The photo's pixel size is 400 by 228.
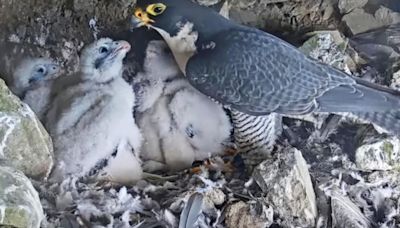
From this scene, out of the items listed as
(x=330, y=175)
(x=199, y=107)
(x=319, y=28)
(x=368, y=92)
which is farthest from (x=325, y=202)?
(x=319, y=28)

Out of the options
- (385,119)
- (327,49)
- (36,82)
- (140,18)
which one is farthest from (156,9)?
(385,119)

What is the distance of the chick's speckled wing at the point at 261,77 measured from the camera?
7.28ft

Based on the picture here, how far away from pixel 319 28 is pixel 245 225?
99 centimetres

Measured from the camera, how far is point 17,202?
168 centimetres

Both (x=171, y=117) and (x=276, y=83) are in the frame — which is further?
(x=171, y=117)

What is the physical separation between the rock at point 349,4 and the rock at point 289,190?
82 cm

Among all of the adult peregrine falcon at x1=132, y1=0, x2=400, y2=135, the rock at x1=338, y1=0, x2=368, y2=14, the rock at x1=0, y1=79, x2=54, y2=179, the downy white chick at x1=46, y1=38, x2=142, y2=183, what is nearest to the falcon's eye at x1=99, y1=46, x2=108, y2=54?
the downy white chick at x1=46, y1=38, x2=142, y2=183

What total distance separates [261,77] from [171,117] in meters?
0.35

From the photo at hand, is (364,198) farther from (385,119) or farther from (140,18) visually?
(140,18)

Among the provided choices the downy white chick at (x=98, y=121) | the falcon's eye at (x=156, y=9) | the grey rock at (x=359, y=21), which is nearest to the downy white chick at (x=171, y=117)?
the downy white chick at (x=98, y=121)

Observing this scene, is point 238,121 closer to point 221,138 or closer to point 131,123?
point 221,138

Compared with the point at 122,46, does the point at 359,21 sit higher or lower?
lower

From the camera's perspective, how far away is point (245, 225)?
2.05m

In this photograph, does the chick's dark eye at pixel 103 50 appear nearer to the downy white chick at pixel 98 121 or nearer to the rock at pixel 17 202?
the downy white chick at pixel 98 121
